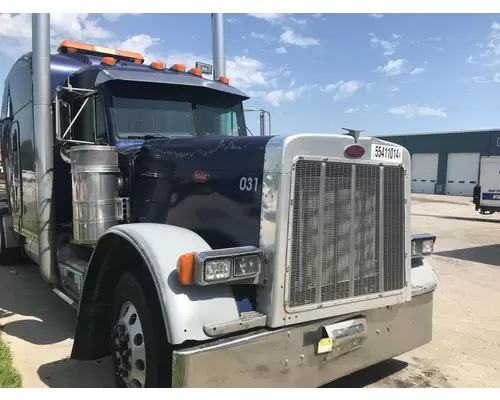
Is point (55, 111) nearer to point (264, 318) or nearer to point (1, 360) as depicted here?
point (1, 360)

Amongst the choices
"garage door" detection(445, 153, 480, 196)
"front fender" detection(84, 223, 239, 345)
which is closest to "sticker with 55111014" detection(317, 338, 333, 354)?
"front fender" detection(84, 223, 239, 345)

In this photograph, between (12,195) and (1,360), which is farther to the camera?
(12,195)

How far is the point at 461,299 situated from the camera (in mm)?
6531

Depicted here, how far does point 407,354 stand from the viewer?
452 cm

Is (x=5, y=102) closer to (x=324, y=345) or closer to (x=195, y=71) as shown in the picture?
(x=195, y=71)

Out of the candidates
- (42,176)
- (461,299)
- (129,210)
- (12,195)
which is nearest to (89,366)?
(129,210)

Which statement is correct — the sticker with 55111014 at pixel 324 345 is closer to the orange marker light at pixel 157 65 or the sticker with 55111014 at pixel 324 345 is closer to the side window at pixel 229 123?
the side window at pixel 229 123

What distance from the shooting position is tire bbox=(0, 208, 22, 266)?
7738 mm

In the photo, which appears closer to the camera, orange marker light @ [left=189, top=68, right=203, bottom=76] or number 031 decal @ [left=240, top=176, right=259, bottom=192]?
number 031 decal @ [left=240, top=176, right=259, bottom=192]

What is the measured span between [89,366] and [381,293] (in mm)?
2568

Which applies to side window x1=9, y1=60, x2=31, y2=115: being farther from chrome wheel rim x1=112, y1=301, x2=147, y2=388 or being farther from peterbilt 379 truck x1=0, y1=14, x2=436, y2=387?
chrome wheel rim x1=112, y1=301, x2=147, y2=388

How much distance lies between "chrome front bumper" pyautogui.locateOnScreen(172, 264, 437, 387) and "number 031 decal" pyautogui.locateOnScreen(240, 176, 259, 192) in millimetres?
910

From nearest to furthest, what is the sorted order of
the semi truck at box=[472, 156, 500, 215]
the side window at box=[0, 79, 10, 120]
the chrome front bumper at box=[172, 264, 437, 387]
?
1. the chrome front bumper at box=[172, 264, 437, 387]
2. the side window at box=[0, 79, 10, 120]
3. the semi truck at box=[472, 156, 500, 215]

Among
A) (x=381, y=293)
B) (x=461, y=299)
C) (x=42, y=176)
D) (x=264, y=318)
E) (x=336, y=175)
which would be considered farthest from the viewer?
(x=461, y=299)
